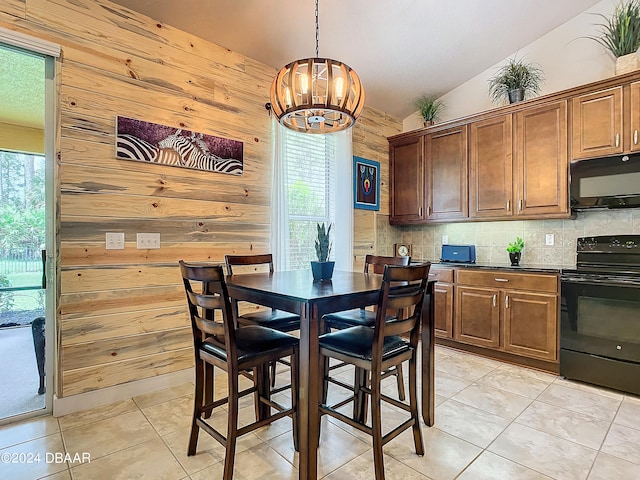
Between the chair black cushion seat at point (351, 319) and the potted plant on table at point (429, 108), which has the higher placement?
the potted plant on table at point (429, 108)

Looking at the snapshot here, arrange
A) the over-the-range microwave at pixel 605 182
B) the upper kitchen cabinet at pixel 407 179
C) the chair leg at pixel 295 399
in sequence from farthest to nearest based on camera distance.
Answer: the upper kitchen cabinet at pixel 407 179
the over-the-range microwave at pixel 605 182
the chair leg at pixel 295 399

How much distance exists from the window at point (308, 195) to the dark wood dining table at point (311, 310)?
1280mm

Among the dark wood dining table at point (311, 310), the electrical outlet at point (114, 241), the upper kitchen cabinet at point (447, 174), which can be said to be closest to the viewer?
the dark wood dining table at point (311, 310)

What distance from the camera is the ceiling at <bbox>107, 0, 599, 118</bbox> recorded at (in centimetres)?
277

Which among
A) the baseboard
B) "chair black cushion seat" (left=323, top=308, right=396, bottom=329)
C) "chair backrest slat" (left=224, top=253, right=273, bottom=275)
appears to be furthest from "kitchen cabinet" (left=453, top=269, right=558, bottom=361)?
the baseboard

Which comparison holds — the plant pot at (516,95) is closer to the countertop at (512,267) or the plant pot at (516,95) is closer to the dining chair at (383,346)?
the countertop at (512,267)

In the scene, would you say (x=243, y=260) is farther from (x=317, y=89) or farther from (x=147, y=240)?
(x=317, y=89)

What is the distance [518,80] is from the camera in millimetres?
3615

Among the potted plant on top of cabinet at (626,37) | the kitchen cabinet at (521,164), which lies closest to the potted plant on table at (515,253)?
the kitchen cabinet at (521,164)

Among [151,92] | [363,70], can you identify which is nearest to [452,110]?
→ [363,70]

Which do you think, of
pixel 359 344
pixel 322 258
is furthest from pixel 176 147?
pixel 359 344

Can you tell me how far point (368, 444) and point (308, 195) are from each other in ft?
8.05

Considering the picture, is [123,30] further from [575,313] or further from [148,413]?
[575,313]

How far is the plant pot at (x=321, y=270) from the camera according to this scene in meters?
2.30
